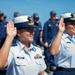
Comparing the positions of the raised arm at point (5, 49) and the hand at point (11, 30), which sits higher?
the hand at point (11, 30)

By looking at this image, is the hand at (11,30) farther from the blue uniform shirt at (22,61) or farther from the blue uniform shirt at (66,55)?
the blue uniform shirt at (66,55)

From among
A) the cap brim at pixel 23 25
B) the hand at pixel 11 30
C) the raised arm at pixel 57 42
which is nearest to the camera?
the hand at pixel 11 30

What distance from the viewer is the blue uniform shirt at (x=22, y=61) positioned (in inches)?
173

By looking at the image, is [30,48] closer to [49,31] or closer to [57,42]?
[57,42]

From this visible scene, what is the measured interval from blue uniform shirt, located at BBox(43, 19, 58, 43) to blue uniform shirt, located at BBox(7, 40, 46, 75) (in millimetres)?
6101

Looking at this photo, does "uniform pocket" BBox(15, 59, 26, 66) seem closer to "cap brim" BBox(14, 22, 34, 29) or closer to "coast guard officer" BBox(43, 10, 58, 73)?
"cap brim" BBox(14, 22, 34, 29)

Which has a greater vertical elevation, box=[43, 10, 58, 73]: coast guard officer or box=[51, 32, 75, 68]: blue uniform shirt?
box=[51, 32, 75, 68]: blue uniform shirt

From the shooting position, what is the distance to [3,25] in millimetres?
8977

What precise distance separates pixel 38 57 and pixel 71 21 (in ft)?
3.44

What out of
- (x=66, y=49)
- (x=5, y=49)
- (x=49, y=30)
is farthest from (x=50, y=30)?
(x=5, y=49)

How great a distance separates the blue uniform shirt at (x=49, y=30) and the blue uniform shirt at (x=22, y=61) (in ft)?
20.0

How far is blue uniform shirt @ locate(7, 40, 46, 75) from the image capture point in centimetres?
439

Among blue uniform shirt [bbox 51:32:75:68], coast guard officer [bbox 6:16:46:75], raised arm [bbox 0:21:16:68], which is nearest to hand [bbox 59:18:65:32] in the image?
blue uniform shirt [bbox 51:32:75:68]

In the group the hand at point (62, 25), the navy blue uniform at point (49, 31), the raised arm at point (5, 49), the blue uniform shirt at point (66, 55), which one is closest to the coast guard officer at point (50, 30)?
the navy blue uniform at point (49, 31)
